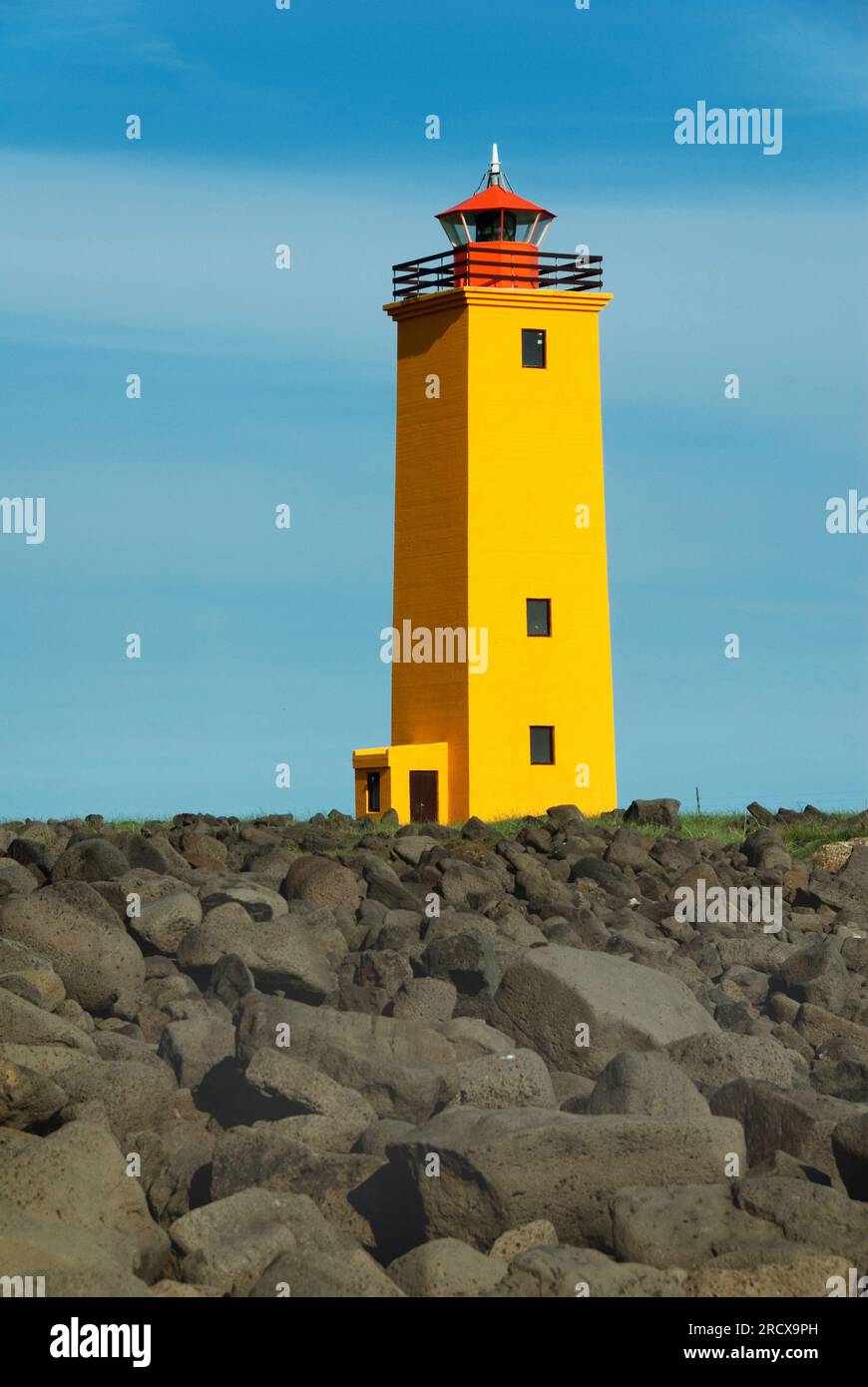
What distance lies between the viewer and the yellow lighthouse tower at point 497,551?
2384 centimetres

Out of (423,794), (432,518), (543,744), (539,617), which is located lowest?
(423,794)

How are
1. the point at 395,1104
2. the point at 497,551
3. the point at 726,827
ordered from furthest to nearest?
the point at 497,551 < the point at 726,827 < the point at 395,1104

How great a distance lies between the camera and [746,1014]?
38.0 feet

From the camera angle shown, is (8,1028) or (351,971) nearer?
(8,1028)

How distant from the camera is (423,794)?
2400cm

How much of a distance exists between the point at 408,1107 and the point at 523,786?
16.0 meters

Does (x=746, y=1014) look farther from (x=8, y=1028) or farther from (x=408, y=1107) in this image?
(x=8, y=1028)

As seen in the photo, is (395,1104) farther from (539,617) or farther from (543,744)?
(539,617)

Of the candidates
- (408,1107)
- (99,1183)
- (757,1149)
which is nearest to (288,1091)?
(408,1107)

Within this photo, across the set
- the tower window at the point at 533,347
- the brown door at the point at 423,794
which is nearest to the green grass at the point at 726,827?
the brown door at the point at 423,794

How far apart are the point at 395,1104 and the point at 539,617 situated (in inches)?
647

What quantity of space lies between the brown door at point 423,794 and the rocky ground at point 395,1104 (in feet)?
35.2

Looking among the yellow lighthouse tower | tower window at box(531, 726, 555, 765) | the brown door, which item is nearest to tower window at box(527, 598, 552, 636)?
the yellow lighthouse tower

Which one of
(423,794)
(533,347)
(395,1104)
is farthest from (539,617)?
(395,1104)
